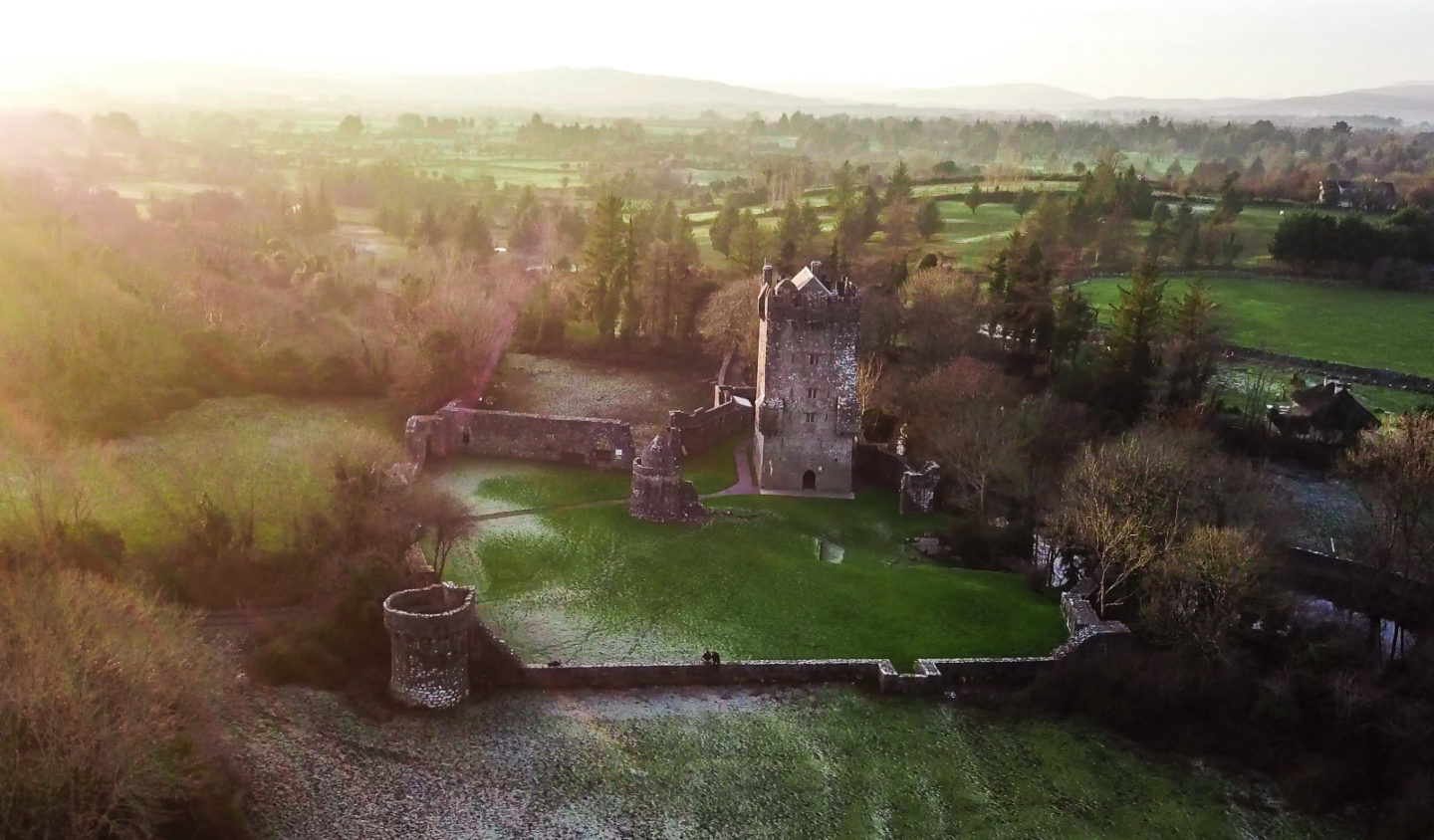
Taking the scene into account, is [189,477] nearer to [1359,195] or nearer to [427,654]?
[427,654]

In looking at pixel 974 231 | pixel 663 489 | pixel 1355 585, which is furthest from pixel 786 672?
pixel 974 231

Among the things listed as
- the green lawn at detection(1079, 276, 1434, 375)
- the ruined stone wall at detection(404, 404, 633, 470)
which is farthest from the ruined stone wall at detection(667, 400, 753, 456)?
the green lawn at detection(1079, 276, 1434, 375)

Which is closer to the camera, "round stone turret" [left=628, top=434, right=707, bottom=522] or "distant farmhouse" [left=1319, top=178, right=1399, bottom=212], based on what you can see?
"round stone turret" [left=628, top=434, right=707, bottom=522]

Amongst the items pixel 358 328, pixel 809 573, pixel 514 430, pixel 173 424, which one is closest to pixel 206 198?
pixel 358 328

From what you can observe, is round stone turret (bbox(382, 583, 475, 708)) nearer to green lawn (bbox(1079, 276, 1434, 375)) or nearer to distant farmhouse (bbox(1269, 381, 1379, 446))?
distant farmhouse (bbox(1269, 381, 1379, 446))

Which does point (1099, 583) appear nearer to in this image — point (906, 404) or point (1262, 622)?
point (1262, 622)

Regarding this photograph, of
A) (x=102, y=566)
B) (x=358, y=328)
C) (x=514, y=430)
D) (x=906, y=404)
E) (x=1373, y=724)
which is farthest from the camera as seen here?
(x=358, y=328)
